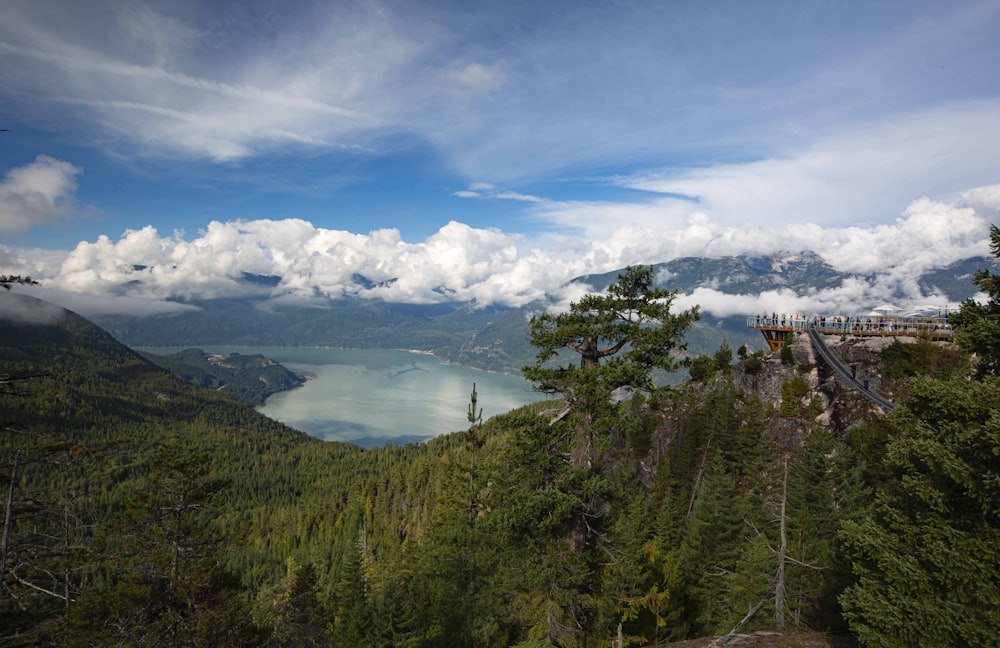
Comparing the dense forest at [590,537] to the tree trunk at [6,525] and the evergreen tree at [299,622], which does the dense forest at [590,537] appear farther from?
the evergreen tree at [299,622]

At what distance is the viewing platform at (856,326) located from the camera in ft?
131

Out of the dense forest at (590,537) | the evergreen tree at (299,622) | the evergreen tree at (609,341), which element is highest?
the evergreen tree at (609,341)

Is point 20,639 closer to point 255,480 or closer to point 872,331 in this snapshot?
point 872,331

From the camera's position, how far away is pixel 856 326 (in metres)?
46.5

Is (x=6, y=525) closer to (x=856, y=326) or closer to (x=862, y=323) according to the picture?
(x=862, y=323)

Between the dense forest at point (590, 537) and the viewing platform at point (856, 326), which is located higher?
the viewing platform at point (856, 326)

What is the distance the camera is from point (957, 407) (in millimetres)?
8758

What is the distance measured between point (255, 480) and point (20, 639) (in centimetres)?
18087

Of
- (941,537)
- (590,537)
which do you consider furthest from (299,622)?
(941,537)

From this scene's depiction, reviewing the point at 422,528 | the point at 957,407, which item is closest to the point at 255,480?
the point at 422,528

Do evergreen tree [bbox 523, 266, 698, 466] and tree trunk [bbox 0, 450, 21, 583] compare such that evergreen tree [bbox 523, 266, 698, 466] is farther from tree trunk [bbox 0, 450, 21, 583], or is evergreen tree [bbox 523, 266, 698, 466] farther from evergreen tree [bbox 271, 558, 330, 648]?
evergreen tree [bbox 271, 558, 330, 648]

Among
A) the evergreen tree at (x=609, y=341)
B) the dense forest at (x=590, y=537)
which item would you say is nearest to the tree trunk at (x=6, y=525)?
the dense forest at (x=590, y=537)

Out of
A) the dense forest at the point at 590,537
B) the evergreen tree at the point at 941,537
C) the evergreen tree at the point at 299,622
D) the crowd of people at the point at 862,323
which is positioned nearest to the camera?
the evergreen tree at the point at 941,537

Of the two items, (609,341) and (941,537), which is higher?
(609,341)
